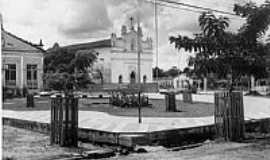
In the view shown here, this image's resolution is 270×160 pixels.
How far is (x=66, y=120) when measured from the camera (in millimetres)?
6902

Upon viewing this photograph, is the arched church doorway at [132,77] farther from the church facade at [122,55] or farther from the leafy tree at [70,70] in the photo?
the leafy tree at [70,70]

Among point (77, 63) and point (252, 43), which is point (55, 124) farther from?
point (77, 63)

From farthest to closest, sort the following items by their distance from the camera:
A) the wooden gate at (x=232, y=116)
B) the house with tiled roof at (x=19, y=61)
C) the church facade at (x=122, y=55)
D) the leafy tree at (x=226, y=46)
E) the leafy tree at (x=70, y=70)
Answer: the leafy tree at (x=70, y=70) < the church facade at (x=122, y=55) < the wooden gate at (x=232, y=116) < the leafy tree at (x=226, y=46) < the house with tiled roof at (x=19, y=61)

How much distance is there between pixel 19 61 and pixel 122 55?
5.82 meters

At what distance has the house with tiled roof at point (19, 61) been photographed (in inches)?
214

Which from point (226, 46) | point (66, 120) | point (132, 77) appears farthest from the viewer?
point (132, 77)

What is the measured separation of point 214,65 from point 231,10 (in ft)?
6.30

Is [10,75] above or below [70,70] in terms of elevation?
below

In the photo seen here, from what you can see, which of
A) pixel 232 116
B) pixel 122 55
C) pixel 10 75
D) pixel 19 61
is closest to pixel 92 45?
pixel 122 55

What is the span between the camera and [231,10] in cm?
870

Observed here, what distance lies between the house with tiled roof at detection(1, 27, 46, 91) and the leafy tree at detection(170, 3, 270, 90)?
277 centimetres

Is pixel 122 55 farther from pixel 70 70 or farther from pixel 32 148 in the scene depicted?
pixel 32 148

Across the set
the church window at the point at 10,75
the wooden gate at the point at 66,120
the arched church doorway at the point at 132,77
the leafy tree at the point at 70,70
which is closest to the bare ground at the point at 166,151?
the wooden gate at the point at 66,120

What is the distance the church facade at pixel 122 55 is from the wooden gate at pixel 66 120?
2724 mm
